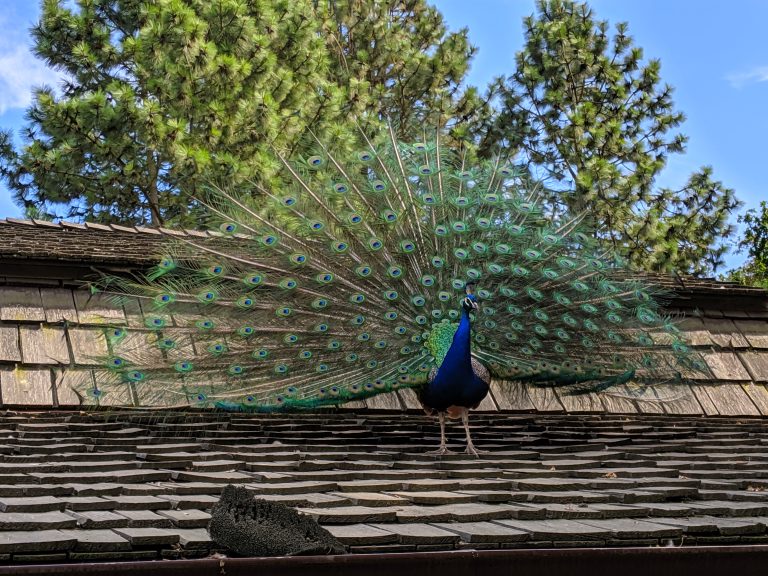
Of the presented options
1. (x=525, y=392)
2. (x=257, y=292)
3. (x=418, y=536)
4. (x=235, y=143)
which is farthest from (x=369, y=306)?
(x=235, y=143)

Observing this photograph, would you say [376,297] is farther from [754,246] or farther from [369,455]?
[754,246]

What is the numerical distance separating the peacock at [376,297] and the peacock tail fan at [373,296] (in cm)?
1

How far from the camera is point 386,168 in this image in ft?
25.8

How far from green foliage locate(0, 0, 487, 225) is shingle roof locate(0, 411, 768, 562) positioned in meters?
13.0

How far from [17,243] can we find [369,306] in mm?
2911

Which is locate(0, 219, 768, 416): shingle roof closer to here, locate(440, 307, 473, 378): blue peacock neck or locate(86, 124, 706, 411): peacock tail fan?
locate(86, 124, 706, 411): peacock tail fan

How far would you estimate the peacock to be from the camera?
6910 mm

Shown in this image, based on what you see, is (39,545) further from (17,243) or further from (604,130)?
(604,130)

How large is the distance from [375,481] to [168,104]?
1741 centimetres

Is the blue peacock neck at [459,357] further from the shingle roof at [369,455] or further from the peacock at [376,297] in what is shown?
the shingle roof at [369,455]

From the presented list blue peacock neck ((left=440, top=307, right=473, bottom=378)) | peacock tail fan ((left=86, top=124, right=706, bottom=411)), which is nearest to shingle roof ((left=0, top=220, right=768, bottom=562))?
peacock tail fan ((left=86, top=124, right=706, bottom=411))

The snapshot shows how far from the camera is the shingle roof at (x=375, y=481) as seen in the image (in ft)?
11.6

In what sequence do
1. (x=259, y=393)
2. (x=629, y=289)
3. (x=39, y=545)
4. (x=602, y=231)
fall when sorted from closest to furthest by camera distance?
(x=39, y=545) < (x=259, y=393) < (x=629, y=289) < (x=602, y=231)

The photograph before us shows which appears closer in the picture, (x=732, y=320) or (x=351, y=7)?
(x=732, y=320)
